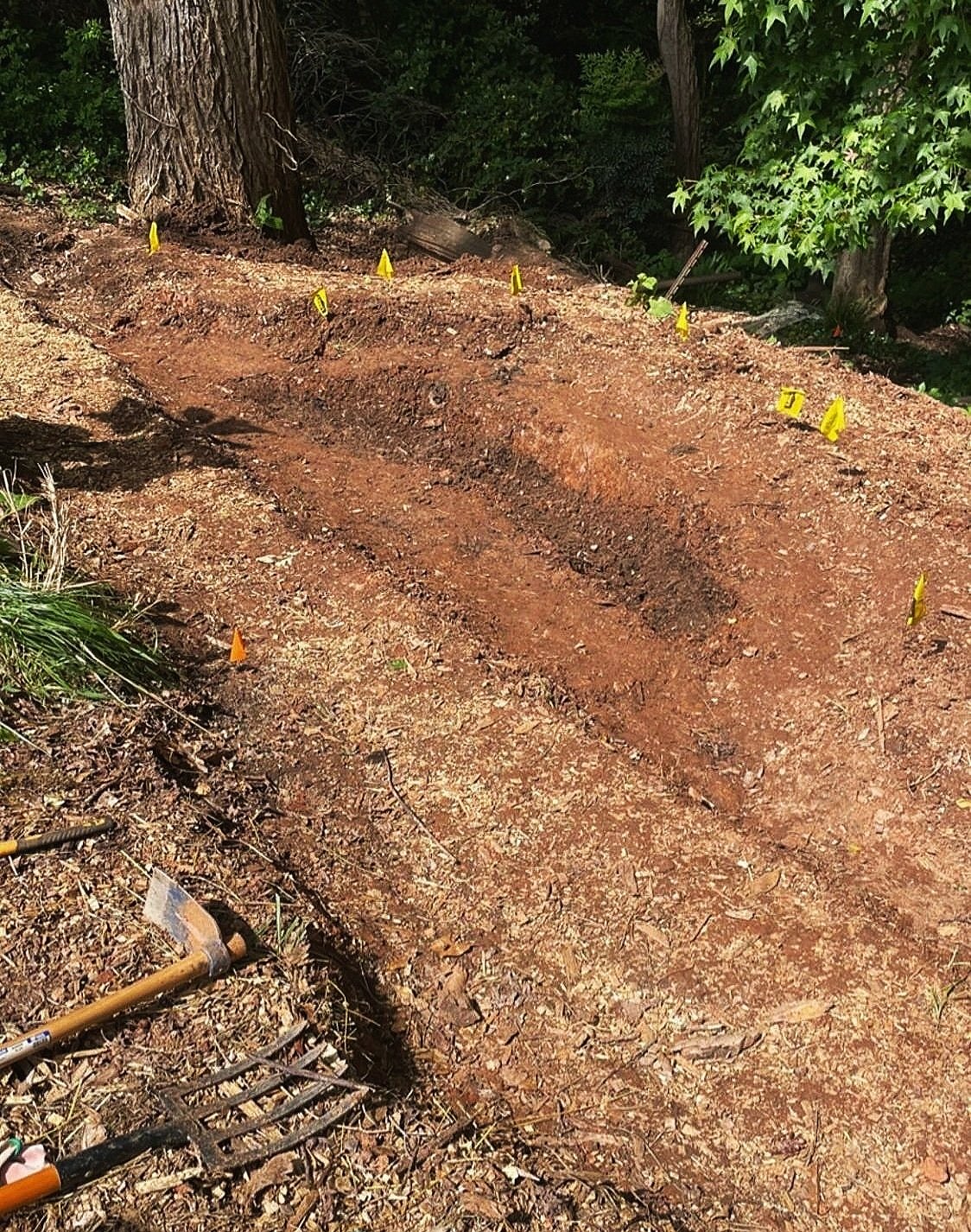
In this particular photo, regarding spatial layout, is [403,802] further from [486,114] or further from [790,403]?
[486,114]

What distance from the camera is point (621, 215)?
35.0 ft

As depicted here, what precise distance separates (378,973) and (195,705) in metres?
1.18

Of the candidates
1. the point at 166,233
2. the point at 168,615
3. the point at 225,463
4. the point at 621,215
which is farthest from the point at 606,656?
the point at 621,215

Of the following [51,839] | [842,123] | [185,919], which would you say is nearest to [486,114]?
[842,123]

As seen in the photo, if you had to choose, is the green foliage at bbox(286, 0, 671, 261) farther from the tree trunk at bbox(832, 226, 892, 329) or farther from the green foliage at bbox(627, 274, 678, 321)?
the green foliage at bbox(627, 274, 678, 321)

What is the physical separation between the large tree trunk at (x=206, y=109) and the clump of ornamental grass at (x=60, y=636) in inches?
164

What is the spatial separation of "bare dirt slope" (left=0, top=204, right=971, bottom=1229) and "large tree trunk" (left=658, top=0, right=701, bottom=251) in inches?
207

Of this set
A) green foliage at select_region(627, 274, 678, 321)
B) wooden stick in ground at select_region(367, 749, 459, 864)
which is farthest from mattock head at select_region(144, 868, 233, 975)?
green foliage at select_region(627, 274, 678, 321)

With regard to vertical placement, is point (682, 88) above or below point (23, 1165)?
above

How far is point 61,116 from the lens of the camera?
28.0 feet

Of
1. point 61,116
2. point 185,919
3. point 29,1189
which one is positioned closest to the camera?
point 29,1189

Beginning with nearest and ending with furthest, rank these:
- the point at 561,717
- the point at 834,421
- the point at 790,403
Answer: the point at 561,717
the point at 834,421
the point at 790,403

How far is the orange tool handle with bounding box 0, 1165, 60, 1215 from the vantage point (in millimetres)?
1883

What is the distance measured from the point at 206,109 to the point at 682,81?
5367mm
